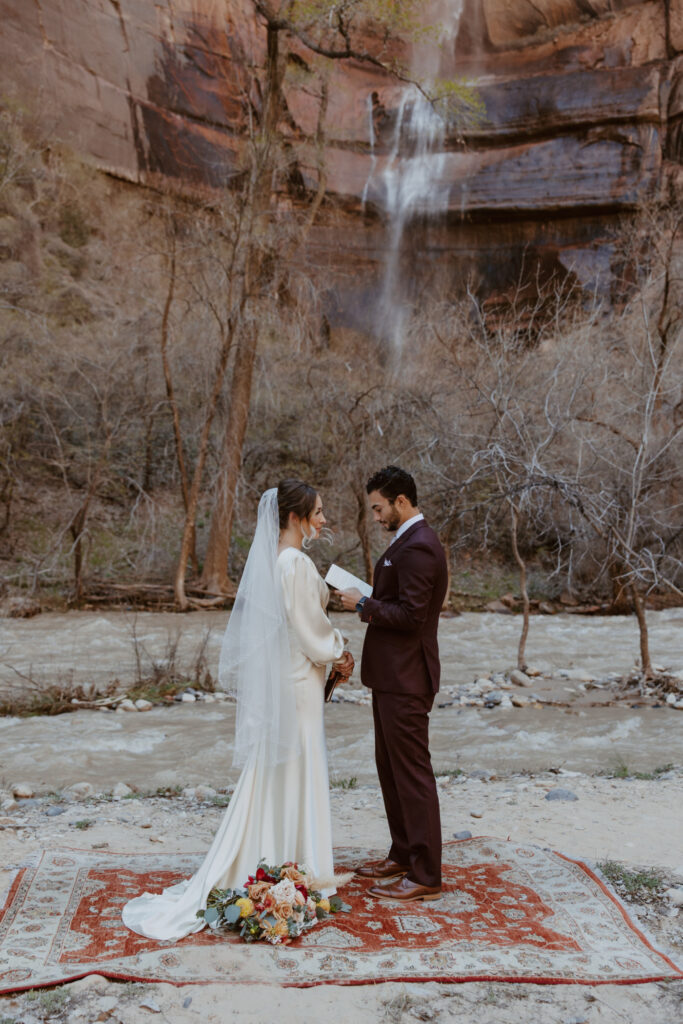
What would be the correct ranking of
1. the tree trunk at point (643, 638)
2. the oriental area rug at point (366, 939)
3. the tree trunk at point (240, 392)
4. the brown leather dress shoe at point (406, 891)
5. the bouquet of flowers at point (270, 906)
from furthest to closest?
1. the tree trunk at point (240, 392)
2. the tree trunk at point (643, 638)
3. the brown leather dress shoe at point (406, 891)
4. the bouquet of flowers at point (270, 906)
5. the oriental area rug at point (366, 939)

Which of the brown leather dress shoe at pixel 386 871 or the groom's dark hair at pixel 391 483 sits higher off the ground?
the groom's dark hair at pixel 391 483

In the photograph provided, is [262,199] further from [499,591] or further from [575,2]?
[575,2]

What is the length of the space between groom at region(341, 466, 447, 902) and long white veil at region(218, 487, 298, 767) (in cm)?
37

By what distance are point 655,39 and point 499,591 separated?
22602mm

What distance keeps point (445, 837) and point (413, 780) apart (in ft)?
4.76

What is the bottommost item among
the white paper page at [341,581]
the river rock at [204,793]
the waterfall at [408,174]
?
the river rock at [204,793]

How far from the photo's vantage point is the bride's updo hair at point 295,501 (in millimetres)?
4121

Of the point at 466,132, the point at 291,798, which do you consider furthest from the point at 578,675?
the point at 466,132

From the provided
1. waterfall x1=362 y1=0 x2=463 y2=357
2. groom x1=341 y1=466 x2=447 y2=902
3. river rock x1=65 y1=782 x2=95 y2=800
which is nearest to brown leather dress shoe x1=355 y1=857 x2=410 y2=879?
groom x1=341 y1=466 x2=447 y2=902

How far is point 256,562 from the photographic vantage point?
4098 millimetres

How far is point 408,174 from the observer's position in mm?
32844

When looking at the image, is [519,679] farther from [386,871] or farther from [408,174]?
[408,174]

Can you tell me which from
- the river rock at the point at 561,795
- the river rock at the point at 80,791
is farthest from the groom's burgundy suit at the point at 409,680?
the river rock at the point at 80,791

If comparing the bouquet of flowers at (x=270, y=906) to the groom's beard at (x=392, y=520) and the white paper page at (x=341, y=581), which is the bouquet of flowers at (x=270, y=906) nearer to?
the white paper page at (x=341, y=581)
